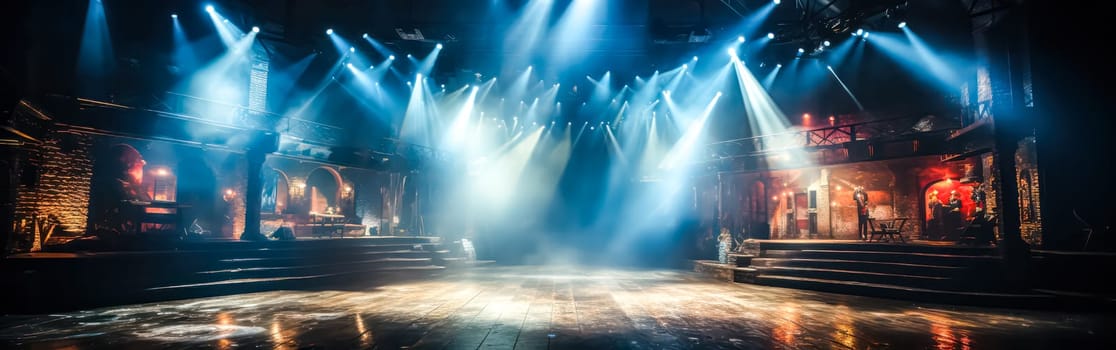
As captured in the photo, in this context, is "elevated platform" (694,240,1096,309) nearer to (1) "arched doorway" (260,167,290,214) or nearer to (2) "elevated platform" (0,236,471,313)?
(2) "elevated platform" (0,236,471,313)

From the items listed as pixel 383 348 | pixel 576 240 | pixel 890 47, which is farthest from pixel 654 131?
pixel 383 348

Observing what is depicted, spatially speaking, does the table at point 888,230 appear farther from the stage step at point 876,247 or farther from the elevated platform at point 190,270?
the elevated platform at point 190,270

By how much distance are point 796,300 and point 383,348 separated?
620cm

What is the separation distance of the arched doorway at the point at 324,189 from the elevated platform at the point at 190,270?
7.51 meters

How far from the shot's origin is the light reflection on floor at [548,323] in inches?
177

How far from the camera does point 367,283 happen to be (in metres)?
9.88

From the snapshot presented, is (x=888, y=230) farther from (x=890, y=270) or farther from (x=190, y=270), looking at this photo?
(x=190, y=270)

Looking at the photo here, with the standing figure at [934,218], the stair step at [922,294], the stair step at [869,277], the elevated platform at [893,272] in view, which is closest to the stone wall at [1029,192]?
the standing figure at [934,218]

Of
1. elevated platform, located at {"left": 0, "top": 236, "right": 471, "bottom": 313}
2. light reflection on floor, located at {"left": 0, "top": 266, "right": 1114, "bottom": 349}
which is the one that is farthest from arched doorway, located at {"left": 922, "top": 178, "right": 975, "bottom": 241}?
elevated platform, located at {"left": 0, "top": 236, "right": 471, "bottom": 313}

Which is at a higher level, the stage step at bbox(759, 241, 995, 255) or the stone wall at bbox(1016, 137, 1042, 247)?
the stone wall at bbox(1016, 137, 1042, 247)

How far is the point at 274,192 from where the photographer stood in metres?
18.0

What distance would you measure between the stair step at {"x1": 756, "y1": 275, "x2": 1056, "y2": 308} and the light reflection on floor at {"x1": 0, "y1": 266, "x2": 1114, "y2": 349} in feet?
1.76

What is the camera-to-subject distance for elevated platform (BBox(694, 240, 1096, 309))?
24.4 feet

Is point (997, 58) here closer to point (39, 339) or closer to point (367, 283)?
point (367, 283)
